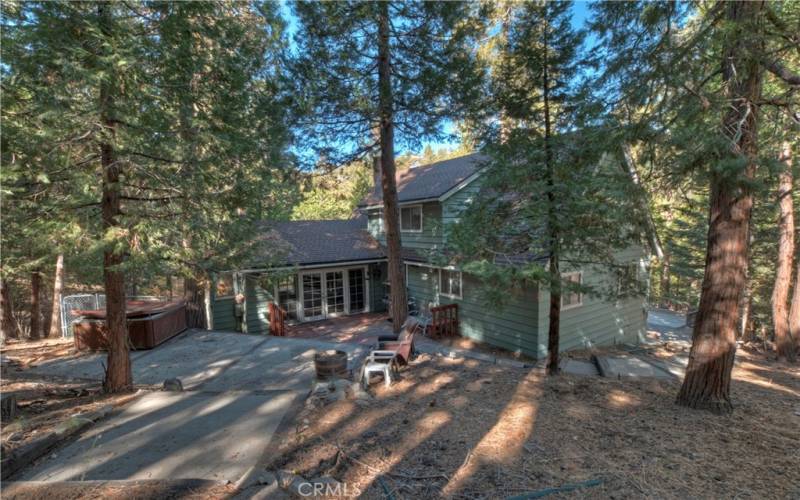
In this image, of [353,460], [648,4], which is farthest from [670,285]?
[353,460]

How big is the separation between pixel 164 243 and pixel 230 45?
3.08m

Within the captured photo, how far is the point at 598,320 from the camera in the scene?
1093 cm

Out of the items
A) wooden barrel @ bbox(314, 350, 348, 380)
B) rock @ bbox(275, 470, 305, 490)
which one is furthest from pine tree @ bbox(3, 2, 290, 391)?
rock @ bbox(275, 470, 305, 490)

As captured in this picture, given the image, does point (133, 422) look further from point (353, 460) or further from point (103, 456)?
point (353, 460)

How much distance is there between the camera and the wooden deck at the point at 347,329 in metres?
11.1

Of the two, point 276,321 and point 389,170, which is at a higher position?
point 389,170

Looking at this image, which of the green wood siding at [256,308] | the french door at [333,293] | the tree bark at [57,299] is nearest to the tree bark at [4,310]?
the tree bark at [57,299]

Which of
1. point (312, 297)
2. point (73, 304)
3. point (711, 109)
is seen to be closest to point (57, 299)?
point (73, 304)

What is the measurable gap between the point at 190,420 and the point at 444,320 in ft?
25.0

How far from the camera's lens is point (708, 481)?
3209 mm

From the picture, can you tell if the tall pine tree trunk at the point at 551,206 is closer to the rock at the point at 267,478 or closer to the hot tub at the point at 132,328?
the rock at the point at 267,478

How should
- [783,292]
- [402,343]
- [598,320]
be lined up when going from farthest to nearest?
[783,292] < [598,320] < [402,343]

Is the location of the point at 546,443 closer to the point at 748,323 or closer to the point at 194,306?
the point at 194,306

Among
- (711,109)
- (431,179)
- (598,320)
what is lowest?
(598,320)
